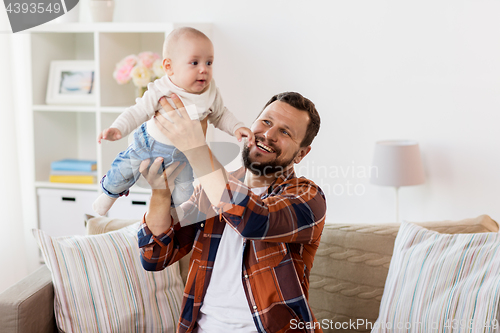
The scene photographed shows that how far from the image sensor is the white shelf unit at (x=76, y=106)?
2833 millimetres

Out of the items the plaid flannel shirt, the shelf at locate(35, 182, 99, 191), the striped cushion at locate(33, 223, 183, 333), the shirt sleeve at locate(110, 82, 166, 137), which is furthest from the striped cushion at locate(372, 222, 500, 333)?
the shelf at locate(35, 182, 99, 191)

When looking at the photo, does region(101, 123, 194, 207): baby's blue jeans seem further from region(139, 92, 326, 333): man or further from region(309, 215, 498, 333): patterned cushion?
region(309, 215, 498, 333): patterned cushion

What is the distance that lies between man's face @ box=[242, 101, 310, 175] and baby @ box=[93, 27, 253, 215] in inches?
8.3

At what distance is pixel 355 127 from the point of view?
2904 mm

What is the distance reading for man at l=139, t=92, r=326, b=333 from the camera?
1220 mm

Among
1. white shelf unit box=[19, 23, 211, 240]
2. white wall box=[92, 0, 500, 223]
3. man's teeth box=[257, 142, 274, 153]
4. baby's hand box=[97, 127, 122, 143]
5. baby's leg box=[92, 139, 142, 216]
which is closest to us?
baby's hand box=[97, 127, 122, 143]

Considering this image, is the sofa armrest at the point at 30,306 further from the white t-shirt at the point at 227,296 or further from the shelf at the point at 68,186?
the shelf at the point at 68,186

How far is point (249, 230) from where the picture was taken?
121cm

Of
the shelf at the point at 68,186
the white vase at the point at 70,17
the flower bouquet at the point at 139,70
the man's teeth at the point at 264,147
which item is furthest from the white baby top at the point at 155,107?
the white vase at the point at 70,17

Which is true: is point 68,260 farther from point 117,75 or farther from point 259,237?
point 117,75

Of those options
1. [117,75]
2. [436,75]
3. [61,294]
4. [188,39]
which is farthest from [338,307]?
[117,75]

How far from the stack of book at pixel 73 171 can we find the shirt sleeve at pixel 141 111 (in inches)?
73.8

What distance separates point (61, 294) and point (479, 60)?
2387 millimetres

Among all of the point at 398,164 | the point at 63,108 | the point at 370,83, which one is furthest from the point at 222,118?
the point at 63,108
